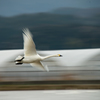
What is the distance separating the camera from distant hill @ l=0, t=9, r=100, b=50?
91.0 ft

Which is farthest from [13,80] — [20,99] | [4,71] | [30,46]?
[30,46]

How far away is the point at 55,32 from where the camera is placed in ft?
110

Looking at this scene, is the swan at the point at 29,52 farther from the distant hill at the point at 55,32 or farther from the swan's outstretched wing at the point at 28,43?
the distant hill at the point at 55,32

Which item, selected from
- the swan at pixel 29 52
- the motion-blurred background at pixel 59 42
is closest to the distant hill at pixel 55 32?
the motion-blurred background at pixel 59 42

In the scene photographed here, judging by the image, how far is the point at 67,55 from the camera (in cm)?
991

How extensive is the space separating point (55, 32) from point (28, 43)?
29362mm

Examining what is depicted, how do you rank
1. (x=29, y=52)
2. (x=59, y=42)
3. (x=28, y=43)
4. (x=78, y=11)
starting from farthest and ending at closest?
(x=78, y=11), (x=59, y=42), (x=29, y=52), (x=28, y=43)

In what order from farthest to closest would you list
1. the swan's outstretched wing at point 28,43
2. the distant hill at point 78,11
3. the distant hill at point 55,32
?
the distant hill at point 78,11 < the distant hill at point 55,32 < the swan's outstretched wing at point 28,43

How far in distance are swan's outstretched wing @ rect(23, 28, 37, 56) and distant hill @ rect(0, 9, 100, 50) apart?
17.7 metres

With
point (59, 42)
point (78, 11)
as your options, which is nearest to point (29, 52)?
point (59, 42)

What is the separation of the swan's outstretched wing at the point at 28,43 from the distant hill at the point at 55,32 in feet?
58.2

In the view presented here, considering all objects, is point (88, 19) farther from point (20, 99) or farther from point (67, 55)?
point (20, 99)

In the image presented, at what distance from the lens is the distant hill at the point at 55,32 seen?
91.0 ft

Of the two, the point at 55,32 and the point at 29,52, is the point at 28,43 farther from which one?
the point at 55,32
